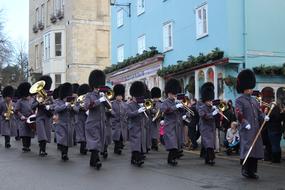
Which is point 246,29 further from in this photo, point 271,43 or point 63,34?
point 63,34

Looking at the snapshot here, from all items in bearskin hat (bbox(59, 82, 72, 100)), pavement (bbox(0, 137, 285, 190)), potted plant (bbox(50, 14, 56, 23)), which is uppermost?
potted plant (bbox(50, 14, 56, 23))

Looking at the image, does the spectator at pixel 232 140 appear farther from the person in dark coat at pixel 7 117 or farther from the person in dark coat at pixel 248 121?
the person in dark coat at pixel 7 117

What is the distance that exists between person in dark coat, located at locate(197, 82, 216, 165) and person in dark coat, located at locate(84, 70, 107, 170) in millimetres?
2709

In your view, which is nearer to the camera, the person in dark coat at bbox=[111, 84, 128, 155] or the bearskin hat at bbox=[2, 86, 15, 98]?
the person in dark coat at bbox=[111, 84, 128, 155]

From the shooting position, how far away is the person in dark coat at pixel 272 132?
14711mm

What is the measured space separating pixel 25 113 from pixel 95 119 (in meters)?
5.05

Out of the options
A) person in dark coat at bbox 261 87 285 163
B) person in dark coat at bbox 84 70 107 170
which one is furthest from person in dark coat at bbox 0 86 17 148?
person in dark coat at bbox 261 87 285 163

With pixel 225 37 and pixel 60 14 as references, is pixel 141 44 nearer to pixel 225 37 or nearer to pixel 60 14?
pixel 225 37

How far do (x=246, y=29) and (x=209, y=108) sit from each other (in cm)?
816

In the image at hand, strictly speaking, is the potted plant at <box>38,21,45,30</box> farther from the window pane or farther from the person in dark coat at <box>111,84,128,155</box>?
the person in dark coat at <box>111,84,128,155</box>

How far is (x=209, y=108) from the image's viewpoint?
14.3 meters

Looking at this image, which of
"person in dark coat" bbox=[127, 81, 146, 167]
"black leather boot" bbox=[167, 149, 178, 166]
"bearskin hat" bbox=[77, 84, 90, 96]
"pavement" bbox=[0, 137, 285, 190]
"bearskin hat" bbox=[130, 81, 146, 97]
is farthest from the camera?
"bearskin hat" bbox=[77, 84, 90, 96]

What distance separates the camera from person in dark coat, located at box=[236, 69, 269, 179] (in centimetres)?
1128

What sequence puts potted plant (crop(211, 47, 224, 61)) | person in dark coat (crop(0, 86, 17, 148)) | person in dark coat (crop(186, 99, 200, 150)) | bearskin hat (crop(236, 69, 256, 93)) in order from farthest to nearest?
potted plant (crop(211, 47, 224, 61))
person in dark coat (crop(0, 86, 17, 148))
person in dark coat (crop(186, 99, 200, 150))
bearskin hat (crop(236, 69, 256, 93))
